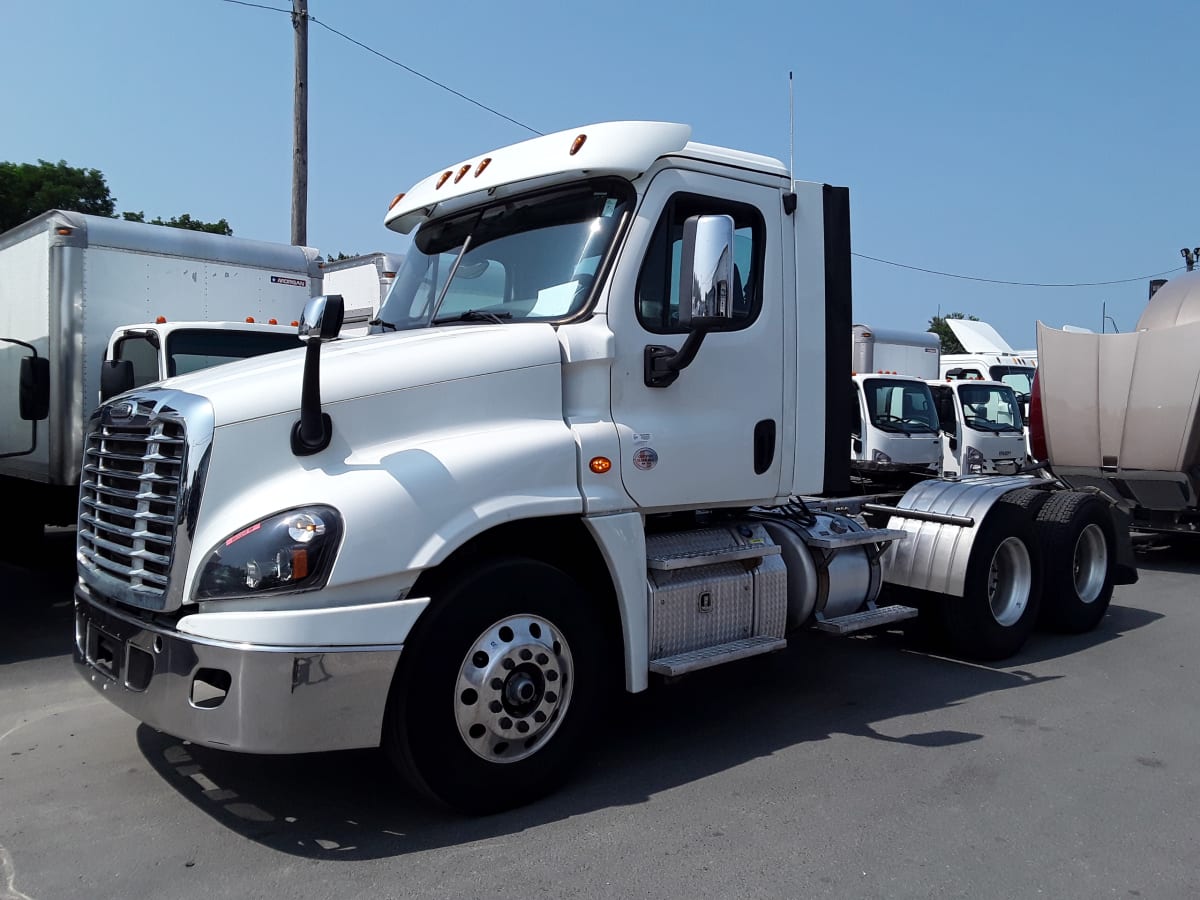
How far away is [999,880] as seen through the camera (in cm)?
366

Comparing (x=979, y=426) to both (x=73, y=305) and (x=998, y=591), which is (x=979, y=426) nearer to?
(x=998, y=591)

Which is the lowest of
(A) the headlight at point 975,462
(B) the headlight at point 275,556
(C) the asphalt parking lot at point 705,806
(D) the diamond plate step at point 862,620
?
(C) the asphalt parking lot at point 705,806

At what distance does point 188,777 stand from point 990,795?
360cm

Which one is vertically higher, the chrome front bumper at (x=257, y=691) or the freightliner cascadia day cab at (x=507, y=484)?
the freightliner cascadia day cab at (x=507, y=484)

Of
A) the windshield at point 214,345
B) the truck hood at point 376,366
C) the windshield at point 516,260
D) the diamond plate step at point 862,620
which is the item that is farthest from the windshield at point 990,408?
the truck hood at point 376,366

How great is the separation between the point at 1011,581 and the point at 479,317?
4457mm

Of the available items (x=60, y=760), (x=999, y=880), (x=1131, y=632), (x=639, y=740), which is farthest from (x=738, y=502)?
(x=1131, y=632)

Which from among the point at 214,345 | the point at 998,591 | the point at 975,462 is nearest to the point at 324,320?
the point at 214,345

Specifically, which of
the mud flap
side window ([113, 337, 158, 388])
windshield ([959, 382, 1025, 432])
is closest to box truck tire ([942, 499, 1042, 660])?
the mud flap

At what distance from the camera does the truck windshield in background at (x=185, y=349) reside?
798cm

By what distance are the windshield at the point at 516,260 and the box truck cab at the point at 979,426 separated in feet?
37.3

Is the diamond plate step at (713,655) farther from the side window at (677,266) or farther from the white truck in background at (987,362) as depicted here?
the white truck in background at (987,362)

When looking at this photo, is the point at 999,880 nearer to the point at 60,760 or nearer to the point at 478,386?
the point at 478,386

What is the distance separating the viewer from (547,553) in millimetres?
4523
